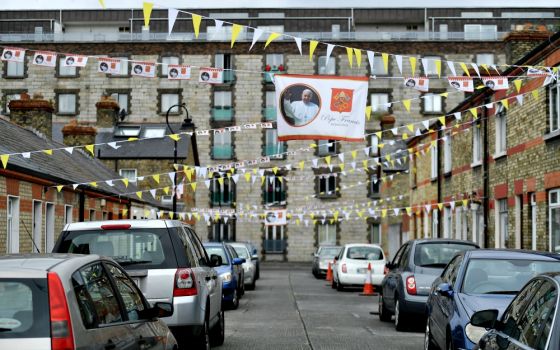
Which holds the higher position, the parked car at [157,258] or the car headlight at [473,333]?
the parked car at [157,258]

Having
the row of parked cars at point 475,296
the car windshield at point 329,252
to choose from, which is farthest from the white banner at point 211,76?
the car windshield at point 329,252

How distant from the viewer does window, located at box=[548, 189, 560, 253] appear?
73.2 ft

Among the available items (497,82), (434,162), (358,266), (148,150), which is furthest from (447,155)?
(148,150)

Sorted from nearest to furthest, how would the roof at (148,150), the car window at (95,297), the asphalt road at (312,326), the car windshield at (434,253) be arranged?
1. the car window at (95,297)
2. the asphalt road at (312,326)
3. the car windshield at (434,253)
4. the roof at (148,150)

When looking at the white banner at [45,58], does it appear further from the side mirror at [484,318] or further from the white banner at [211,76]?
the side mirror at [484,318]

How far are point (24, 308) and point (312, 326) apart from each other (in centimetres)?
1209

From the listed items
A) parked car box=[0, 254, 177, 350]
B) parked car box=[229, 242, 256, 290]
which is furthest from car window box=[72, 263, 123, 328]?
parked car box=[229, 242, 256, 290]

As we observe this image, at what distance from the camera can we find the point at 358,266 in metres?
31.0

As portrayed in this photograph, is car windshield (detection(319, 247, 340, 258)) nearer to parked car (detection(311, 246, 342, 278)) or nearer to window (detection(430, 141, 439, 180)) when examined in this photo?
parked car (detection(311, 246, 342, 278))

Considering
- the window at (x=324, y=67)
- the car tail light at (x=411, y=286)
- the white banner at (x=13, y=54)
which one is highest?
the window at (x=324, y=67)

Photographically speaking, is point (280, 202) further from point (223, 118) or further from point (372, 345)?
point (372, 345)

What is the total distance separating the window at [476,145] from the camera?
3034cm

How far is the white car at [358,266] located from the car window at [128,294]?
22715mm

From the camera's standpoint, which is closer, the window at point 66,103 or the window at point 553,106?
the window at point 553,106
